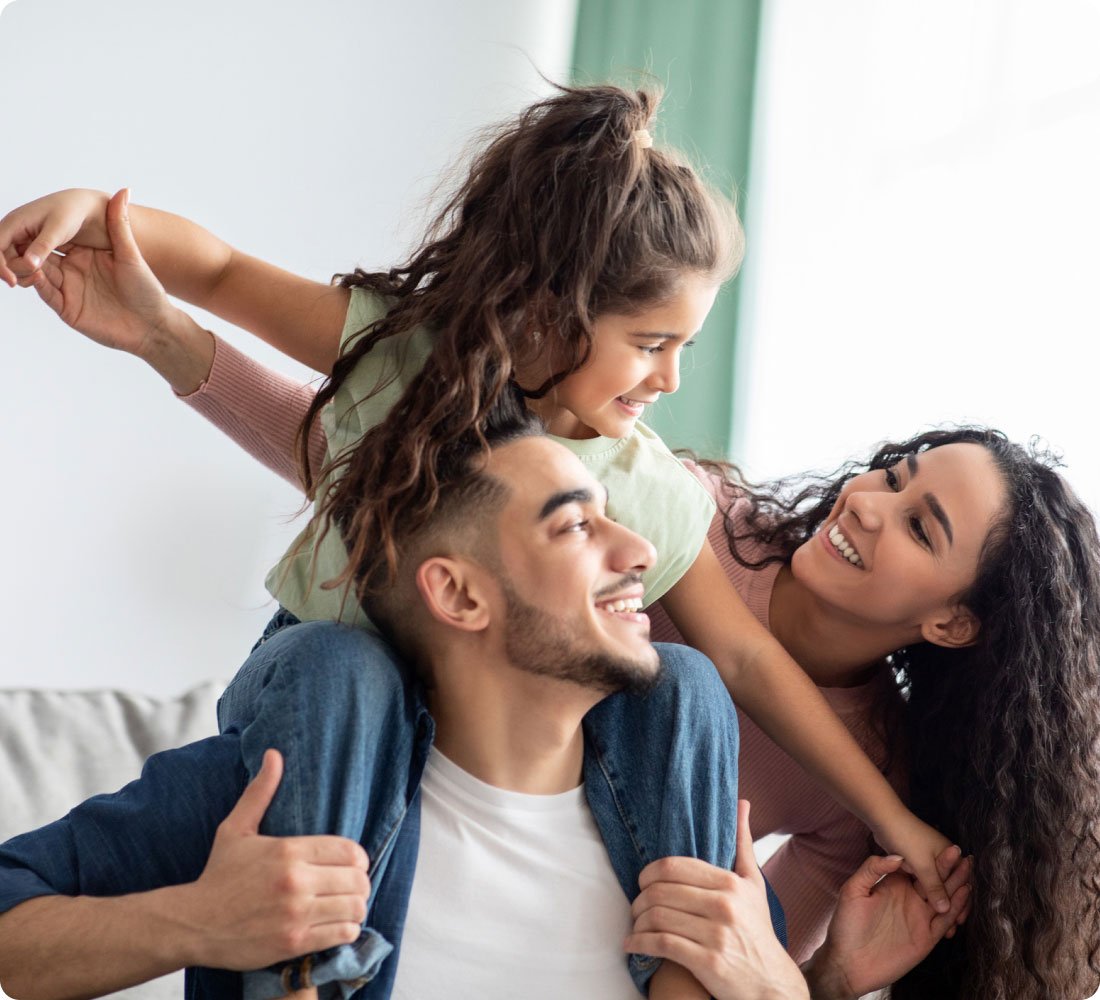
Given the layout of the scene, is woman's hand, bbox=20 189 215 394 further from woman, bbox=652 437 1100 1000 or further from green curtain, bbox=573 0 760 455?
green curtain, bbox=573 0 760 455

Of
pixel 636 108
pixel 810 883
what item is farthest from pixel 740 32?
pixel 810 883

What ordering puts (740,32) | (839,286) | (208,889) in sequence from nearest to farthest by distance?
(208,889) < (839,286) < (740,32)

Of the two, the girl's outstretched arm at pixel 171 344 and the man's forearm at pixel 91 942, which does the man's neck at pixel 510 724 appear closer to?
the man's forearm at pixel 91 942

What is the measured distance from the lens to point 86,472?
266cm

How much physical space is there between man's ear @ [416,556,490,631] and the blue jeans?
0.08 m

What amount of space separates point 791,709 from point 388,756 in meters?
0.56

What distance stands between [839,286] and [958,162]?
36cm

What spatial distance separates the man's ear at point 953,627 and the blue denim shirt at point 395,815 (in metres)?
0.40

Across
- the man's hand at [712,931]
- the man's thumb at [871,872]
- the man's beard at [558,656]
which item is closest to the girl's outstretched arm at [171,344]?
the man's beard at [558,656]

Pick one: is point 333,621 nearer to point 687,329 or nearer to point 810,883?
point 687,329

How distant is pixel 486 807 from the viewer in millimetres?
1433

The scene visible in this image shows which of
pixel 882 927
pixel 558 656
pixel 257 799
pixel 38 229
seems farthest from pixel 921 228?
pixel 257 799

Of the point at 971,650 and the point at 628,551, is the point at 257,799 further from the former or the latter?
the point at 971,650

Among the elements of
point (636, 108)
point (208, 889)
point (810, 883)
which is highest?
point (636, 108)
